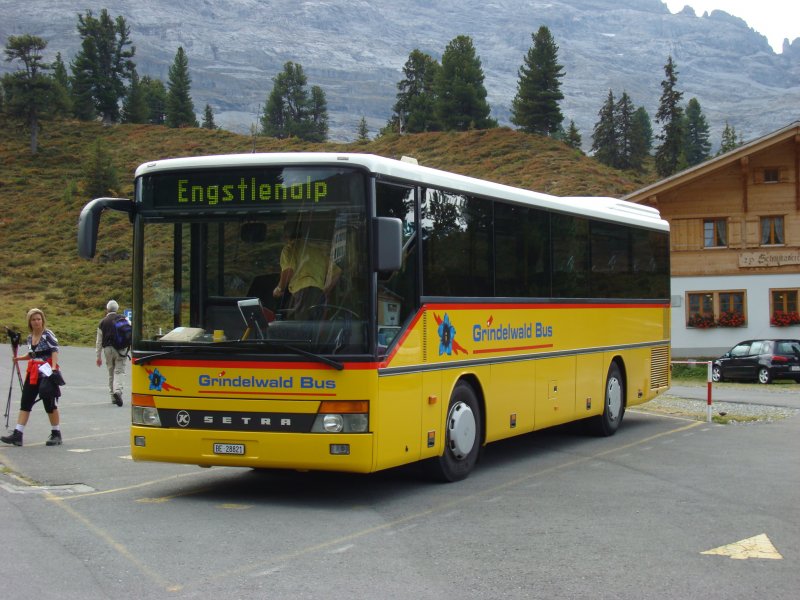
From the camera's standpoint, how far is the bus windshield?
8.98 meters

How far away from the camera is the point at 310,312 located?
9062 millimetres

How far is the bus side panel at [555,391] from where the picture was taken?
12466mm

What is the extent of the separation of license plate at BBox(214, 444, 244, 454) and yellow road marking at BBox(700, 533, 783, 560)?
388cm

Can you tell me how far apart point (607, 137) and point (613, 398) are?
116 m

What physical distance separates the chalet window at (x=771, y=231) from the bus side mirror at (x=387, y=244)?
3794 centimetres

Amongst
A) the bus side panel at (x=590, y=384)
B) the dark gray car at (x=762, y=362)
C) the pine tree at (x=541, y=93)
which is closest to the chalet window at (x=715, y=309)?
the dark gray car at (x=762, y=362)

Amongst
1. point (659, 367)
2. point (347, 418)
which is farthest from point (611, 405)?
point (347, 418)

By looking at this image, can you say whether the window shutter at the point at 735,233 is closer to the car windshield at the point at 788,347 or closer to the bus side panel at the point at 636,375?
the car windshield at the point at 788,347

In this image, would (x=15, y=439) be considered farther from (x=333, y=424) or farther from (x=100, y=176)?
(x=100, y=176)

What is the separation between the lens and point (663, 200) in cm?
4466

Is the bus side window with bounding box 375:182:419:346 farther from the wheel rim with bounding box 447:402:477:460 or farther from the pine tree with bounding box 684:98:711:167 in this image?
the pine tree with bounding box 684:98:711:167

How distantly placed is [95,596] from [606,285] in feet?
33.2

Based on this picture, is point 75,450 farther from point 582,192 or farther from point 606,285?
point 582,192

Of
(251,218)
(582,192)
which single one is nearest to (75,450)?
(251,218)
